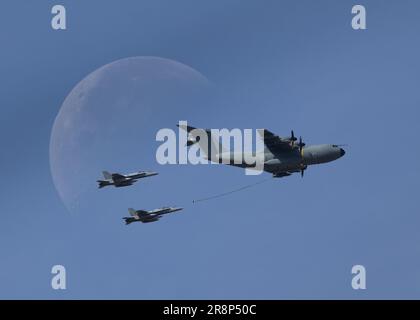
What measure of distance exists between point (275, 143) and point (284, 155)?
1.69 meters

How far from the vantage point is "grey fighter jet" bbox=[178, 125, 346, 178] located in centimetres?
12762

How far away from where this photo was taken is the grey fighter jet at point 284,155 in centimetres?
12762

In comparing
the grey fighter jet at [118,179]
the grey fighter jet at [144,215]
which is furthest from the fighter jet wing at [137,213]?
the grey fighter jet at [118,179]

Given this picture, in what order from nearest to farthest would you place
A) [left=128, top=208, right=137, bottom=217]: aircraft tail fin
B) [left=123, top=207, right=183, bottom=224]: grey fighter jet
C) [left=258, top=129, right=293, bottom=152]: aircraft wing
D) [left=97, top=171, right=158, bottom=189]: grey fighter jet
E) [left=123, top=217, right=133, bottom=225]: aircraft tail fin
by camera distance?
[left=258, top=129, right=293, bottom=152]: aircraft wing < [left=97, top=171, right=158, bottom=189]: grey fighter jet < [left=123, top=217, right=133, bottom=225]: aircraft tail fin < [left=123, top=207, right=183, bottom=224]: grey fighter jet < [left=128, top=208, right=137, bottom=217]: aircraft tail fin

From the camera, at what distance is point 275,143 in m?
128

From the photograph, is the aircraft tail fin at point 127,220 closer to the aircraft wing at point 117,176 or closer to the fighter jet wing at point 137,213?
the fighter jet wing at point 137,213

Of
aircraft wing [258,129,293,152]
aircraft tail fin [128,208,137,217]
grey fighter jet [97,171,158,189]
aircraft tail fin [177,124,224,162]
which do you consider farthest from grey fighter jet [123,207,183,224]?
aircraft wing [258,129,293,152]

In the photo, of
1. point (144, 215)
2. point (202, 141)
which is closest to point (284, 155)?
point (202, 141)

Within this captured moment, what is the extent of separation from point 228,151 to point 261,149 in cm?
345

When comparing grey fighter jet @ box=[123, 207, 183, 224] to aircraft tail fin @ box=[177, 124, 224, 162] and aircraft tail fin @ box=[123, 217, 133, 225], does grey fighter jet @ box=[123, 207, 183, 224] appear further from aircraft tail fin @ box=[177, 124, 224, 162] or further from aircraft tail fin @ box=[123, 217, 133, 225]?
aircraft tail fin @ box=[177, 124, 224, 162]
